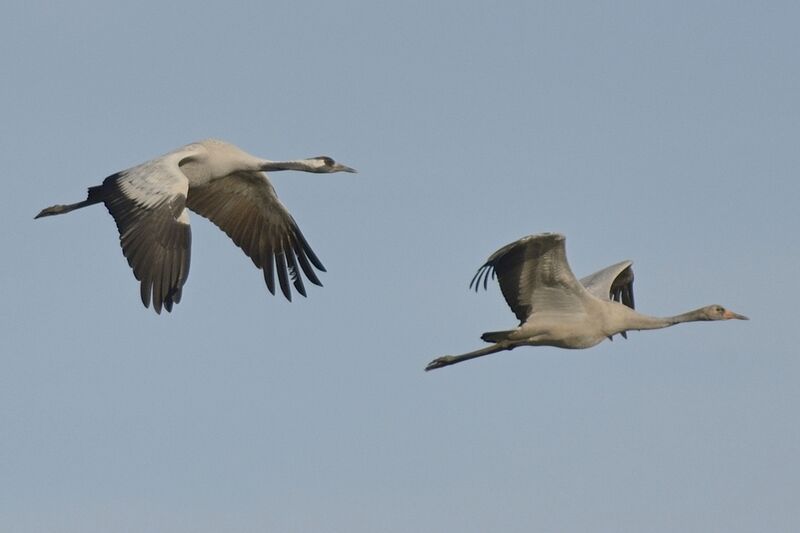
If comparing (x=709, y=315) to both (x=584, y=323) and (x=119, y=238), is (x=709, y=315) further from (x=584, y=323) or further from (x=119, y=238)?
(x=119, y=238)

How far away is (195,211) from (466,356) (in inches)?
136

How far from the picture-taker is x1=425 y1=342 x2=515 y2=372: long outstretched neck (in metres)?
17.3

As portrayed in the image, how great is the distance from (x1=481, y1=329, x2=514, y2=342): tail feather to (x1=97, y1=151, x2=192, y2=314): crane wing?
3173mm

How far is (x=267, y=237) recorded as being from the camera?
62.8 ft

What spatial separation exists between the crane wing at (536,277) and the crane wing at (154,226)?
270cm

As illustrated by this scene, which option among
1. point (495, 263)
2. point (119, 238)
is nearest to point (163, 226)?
point (119, 238)

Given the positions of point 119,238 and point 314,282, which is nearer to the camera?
point 119,238

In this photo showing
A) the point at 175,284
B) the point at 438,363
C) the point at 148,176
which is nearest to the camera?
the point at 175,284

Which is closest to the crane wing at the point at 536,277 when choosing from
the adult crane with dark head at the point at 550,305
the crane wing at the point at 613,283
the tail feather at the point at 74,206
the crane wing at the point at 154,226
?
the adult crane with dark head at the point at 550,305

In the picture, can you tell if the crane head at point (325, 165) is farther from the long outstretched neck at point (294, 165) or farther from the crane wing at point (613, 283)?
the crane wing at point (613, 283)

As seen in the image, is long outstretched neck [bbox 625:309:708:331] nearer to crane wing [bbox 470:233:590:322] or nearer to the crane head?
crane wing [bbox 470:233:590:322]

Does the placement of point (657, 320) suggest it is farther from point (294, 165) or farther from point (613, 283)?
point (294, 165)

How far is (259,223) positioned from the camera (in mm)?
19203

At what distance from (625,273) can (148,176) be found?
5.67 meters
